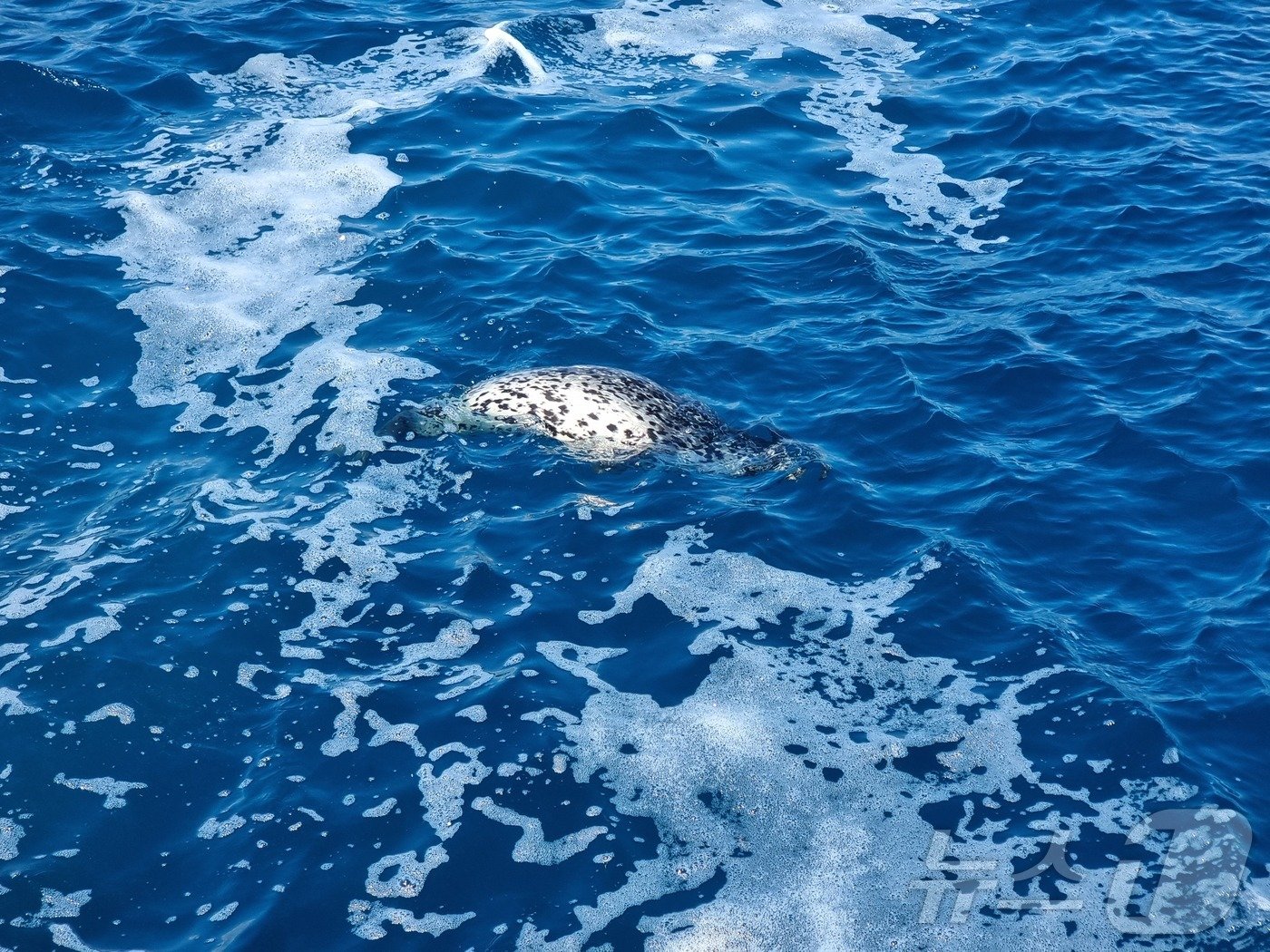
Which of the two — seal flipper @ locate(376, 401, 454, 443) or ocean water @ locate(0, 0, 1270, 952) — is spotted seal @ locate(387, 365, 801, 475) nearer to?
seal flipper @ locate(376, 401, 454, 443)

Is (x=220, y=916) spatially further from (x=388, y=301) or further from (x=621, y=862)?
(x=388, y=301)

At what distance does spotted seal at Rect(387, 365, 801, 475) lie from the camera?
460 inches

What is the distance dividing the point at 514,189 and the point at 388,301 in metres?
2.94

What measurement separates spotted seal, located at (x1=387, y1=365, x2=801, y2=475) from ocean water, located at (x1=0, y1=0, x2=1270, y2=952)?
0.89ft

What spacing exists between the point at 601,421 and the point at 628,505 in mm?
1055

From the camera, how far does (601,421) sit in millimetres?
11719
